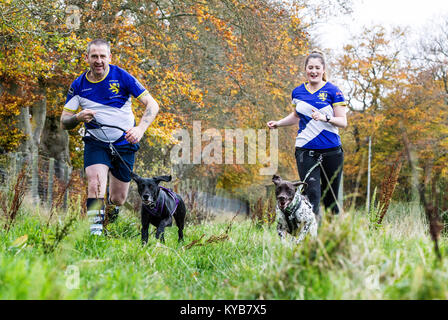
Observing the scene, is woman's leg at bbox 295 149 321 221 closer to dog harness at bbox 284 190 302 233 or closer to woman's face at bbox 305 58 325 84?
dog harness at bbox 284 190 302 233

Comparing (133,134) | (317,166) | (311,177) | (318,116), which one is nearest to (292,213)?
(311,177)

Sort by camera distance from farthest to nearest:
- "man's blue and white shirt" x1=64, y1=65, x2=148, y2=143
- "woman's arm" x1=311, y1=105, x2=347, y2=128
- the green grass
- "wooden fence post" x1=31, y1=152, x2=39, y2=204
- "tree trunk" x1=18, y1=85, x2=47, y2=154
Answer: "tree trunk" x1=18, y1=85, x2=47, y2=154
"wooden fence post" x1=31, y1=152, x2=39, y2=204
"man's blue and white shirt" x1=64, y1=65, x2=148, y2=143
"woman's arm" x1=311, y1=105, x2=347, y2=128
the green grass

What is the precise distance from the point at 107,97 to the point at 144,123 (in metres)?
0.52

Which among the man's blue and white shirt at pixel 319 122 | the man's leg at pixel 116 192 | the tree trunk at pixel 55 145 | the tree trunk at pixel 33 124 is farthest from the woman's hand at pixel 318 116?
the tree trunk at pixel 55 145

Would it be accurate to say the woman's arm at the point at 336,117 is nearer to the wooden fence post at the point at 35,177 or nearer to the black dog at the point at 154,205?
the black dog at the point at 154,205

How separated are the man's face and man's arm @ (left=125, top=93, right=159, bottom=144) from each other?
581 millimetres

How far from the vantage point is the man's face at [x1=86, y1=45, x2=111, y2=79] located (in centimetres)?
515

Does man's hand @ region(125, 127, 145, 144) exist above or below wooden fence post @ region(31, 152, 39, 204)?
above

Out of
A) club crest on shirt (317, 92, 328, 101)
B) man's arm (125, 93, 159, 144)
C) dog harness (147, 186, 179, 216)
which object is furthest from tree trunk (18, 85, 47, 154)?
club crest on shirt (317, 92, 328, 101)

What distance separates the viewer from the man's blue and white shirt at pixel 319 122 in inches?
214

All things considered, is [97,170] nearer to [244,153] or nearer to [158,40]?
[158,40]

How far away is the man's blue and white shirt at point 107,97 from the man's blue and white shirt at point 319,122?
6.54 feet

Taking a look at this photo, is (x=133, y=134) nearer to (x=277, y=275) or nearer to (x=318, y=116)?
(x=318, y=116)
